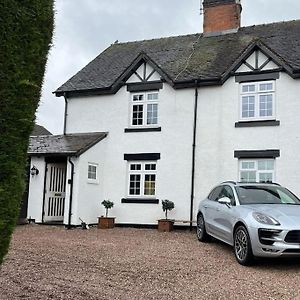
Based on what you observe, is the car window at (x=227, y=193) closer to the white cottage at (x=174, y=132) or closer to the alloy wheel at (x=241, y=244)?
the alloy wheel at (x=241, y=244)

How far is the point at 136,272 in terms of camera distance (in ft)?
27.2

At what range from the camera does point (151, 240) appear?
13.3m

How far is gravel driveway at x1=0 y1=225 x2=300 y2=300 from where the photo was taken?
6.77 meters

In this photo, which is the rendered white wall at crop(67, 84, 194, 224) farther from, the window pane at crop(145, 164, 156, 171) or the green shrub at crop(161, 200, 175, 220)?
the green shrub at crop(161, 200, 175, 220)

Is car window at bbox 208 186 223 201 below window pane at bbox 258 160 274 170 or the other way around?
below

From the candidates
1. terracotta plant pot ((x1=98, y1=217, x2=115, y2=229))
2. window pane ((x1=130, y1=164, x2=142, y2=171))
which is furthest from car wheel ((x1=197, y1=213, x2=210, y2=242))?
window pane ((x1=130, y1=164, x2=142, y2=171))

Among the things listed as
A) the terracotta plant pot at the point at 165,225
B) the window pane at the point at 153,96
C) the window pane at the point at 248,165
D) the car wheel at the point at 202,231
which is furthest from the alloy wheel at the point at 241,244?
the window pane at the point at 153,96

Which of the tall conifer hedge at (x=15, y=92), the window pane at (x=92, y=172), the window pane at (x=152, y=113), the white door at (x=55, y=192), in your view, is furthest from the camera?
the window pane at (x=152, y=113)

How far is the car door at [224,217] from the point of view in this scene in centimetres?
1009

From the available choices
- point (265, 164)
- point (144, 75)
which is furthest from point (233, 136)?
point (144, 75)

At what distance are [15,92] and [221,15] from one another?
59.9 feet

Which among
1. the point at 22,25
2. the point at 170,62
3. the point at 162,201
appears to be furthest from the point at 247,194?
the point at 170,62

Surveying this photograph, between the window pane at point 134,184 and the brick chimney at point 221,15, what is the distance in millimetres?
8140

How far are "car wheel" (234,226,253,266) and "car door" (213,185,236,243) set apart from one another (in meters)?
0.47
